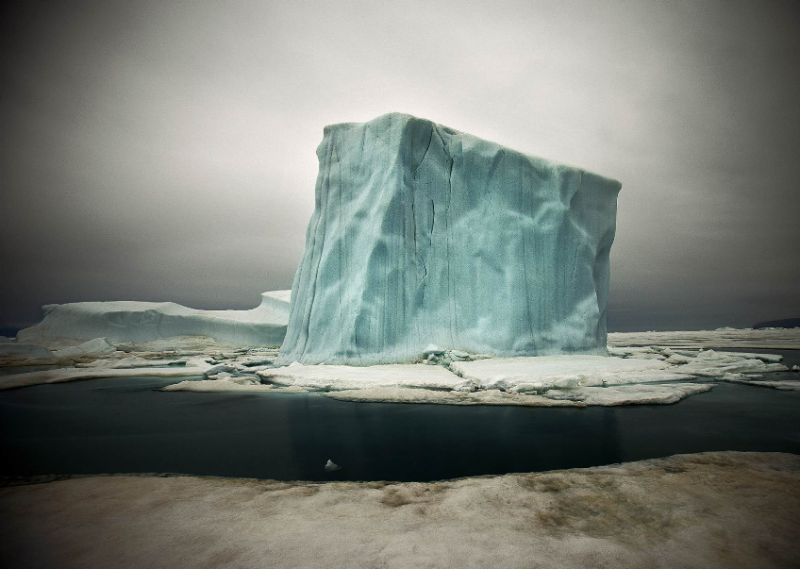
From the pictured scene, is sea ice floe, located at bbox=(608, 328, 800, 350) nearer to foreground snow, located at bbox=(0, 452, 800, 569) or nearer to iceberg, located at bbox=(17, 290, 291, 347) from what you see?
foreground snow, located at bbox=(0, 452, 800, 569)

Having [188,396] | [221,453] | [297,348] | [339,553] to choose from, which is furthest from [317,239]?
[339,553]

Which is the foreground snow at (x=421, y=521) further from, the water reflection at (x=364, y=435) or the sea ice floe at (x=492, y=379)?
the sea ice floe at (x=492, y=379)

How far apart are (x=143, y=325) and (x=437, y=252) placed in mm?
22080

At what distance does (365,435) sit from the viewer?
4609 mm

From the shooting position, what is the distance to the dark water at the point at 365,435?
3502 millimetres

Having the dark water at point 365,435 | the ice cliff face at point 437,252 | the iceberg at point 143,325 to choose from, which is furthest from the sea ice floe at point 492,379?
the iceberg at point 143,325

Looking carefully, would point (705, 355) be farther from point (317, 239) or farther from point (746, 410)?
point (317, 239)

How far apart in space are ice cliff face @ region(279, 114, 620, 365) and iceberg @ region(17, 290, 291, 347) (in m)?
13.1

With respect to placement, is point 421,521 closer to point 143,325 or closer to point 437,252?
point 437,252

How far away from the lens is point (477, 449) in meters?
3.91

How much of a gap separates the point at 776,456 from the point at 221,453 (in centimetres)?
502

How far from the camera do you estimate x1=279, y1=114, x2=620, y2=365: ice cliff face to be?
12.0 meters

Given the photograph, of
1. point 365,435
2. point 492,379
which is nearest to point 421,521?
point 365,435

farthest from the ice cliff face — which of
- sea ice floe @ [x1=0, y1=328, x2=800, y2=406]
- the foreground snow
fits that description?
the foreground snow
